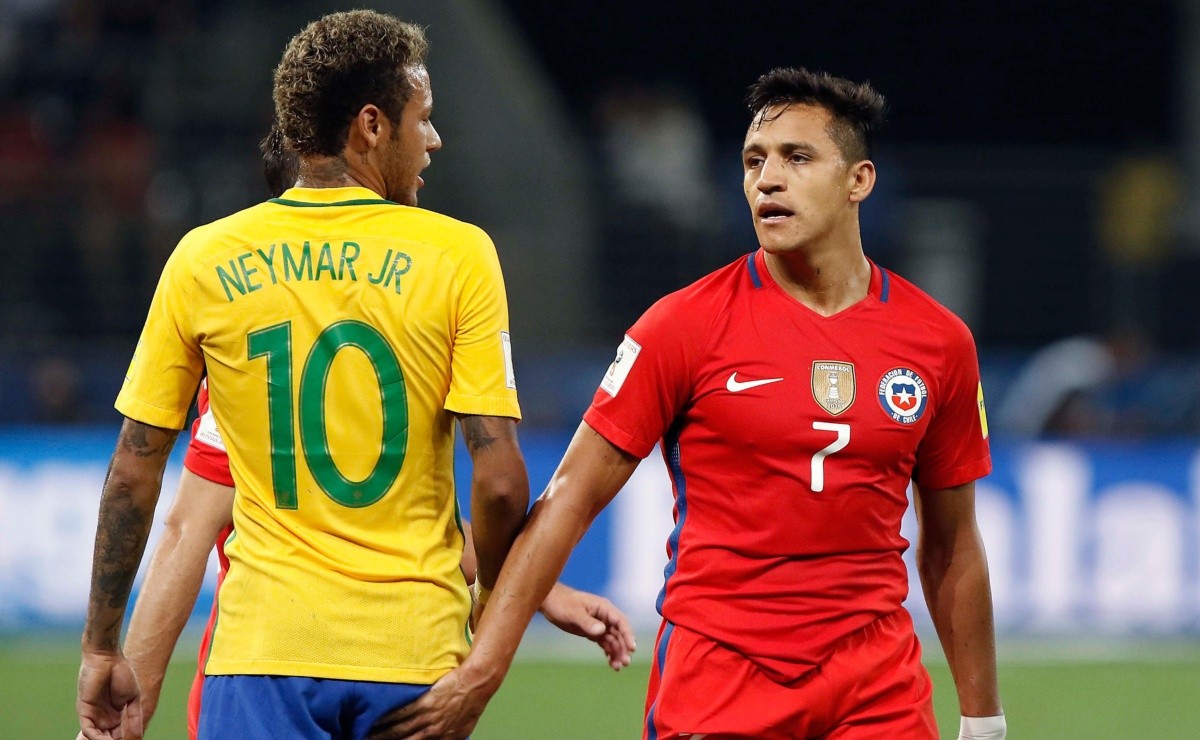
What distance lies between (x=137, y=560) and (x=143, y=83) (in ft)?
40.3

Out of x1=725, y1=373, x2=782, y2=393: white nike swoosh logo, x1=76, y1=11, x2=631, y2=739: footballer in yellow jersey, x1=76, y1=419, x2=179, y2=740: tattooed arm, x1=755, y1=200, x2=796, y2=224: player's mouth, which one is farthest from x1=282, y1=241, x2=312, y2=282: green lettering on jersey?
x1=755, y1=200, x2=796, y2=224: player's mouth

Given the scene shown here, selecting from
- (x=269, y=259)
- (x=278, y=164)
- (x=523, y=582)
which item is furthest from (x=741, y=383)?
(x=278, y=164)

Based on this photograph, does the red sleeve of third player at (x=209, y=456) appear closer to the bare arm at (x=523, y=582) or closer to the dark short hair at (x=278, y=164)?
the dark short hair at (x=278, y=164)

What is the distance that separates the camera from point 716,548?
13.4 ft

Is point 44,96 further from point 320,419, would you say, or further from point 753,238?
point 320,419

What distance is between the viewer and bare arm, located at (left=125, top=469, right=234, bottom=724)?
14.3 feet

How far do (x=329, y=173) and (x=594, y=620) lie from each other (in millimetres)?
1327

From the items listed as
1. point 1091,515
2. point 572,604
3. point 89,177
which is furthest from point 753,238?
point 572,604

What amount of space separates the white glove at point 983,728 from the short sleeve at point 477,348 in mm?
1654

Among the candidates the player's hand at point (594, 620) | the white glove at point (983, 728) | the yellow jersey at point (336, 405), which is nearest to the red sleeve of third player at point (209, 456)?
the yellow jersey at point (336, 405)

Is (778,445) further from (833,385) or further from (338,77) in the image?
(338,77)

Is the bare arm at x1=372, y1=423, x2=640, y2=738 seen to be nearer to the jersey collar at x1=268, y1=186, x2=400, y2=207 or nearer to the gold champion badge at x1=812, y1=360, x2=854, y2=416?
the gold champion badge at x1=812, y1=360, x2=854, y2=416

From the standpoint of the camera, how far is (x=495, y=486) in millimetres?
3754

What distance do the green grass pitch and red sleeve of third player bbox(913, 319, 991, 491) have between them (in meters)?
4.14
